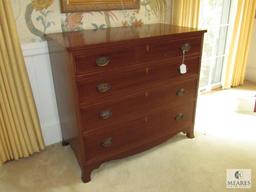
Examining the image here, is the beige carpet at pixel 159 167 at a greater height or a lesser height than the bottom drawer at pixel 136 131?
lesser

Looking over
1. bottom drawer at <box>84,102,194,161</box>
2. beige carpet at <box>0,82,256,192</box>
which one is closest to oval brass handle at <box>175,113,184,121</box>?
bottom drawer at <box>84,102,194,161</box>

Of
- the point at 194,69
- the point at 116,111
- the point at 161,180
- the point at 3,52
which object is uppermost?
the point at 3,52

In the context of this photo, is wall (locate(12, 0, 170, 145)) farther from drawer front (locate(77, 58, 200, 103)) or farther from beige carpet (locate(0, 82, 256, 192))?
drawer front (locate(77, 58, 200, 103))

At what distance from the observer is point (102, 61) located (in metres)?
1.41

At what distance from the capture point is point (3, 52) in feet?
5.09

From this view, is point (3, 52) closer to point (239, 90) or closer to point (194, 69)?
point (194, 69)

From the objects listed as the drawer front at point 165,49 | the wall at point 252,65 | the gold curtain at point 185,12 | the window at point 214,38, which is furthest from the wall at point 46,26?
the wall at point 252,65

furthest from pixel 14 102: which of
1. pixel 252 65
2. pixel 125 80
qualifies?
pixel 252 65

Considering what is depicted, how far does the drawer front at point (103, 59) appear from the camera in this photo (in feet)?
4.43

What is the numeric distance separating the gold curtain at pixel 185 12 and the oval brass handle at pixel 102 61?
3.61 ft

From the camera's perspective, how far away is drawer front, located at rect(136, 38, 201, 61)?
1.55 meters

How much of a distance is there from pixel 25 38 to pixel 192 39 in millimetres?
1241

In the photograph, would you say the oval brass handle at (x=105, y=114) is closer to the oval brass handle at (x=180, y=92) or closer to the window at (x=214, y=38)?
the oval brass handle at (x=180, y=92)

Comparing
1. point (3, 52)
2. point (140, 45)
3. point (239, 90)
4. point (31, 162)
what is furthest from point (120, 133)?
point (239, 90)
